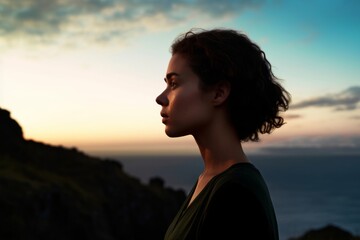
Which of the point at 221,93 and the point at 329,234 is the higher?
the point at 221,93

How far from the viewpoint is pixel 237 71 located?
10.3 ft

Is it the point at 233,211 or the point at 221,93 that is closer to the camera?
the point at 233,211

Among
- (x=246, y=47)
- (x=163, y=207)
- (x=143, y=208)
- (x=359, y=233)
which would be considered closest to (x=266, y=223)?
(x=246, y=47)

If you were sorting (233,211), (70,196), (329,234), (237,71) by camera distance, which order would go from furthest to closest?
(70,196), (329,234), (237,71), (233,211)

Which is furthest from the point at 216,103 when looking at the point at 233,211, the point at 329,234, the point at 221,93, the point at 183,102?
the point at 329,234

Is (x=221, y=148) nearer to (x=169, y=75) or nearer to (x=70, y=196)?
(x=169, y=75)

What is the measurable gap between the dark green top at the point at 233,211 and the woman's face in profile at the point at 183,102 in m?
0.38

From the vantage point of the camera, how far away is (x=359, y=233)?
10078mm

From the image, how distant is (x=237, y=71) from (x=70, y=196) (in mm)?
27445

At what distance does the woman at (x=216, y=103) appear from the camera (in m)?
3.09

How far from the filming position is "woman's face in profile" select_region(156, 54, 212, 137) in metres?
3.19

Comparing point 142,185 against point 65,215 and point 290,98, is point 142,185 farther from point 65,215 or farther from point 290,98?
point 290,98

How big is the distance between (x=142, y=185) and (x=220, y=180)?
4283 cm

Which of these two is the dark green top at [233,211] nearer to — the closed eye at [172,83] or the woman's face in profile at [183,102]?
the woman's face in profile at [183,102]
